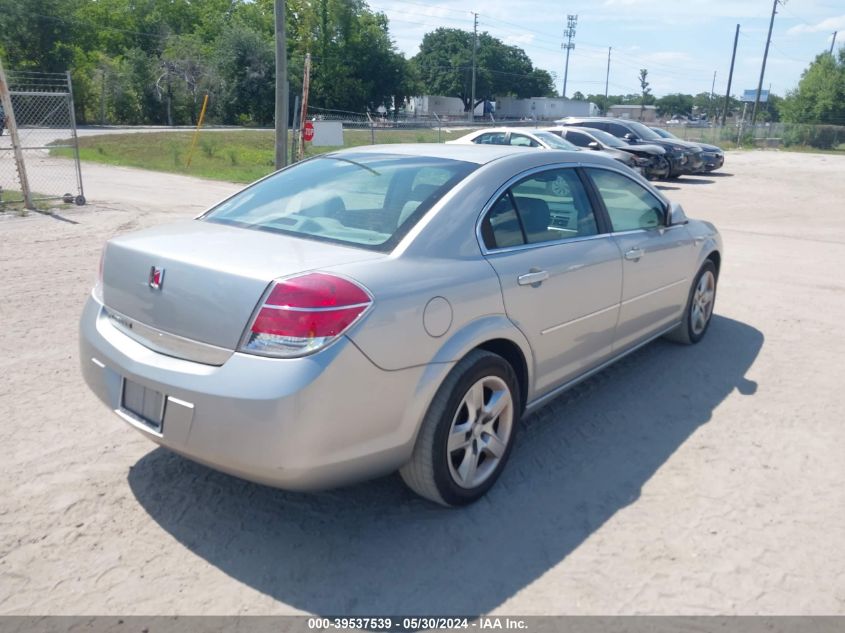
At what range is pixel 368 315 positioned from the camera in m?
2.90

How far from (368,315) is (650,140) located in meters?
20.7

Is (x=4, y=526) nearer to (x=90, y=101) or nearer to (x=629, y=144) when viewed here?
(x=629, y=144)

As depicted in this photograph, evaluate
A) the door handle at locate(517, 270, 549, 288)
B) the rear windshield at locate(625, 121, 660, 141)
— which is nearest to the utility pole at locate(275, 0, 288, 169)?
the door handle at locate(517, 270, 549, 288)

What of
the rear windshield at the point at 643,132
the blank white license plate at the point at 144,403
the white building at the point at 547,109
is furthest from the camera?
the white building at the point at 547,109

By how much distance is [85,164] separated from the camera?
22.0 meters

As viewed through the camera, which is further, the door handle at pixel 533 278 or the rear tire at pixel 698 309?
the rear tire at pixel 698 309

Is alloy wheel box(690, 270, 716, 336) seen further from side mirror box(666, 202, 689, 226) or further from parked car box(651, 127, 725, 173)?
parked car box(651, 127, 725, 173)

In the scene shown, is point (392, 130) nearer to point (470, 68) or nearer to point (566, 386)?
point (566, 386)

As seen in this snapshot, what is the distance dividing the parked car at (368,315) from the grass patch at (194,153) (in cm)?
1518

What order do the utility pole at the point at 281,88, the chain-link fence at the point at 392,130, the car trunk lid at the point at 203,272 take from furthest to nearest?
the chain-link fence at the point at 392,130 → the utility pole at the point at 281,88 → the car trunk lid at the point at 203,272

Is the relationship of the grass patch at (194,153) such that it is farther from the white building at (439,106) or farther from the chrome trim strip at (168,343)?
the white building at (439,106)

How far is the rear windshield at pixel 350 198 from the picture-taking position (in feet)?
11.4

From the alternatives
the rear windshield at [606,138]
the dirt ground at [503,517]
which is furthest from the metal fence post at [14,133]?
the rear windshield at [606,138]

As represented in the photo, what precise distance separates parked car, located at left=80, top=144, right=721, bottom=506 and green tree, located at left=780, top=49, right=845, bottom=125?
6568 centimetres
